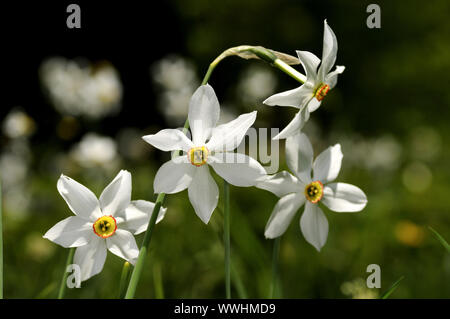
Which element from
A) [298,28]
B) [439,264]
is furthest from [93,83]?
[298,28]

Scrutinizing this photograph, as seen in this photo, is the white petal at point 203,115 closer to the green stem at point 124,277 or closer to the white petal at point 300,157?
the white petal at point 300,157

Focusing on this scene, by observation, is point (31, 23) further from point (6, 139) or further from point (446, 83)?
point (446, 83)

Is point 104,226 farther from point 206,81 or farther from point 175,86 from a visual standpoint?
point 175,86

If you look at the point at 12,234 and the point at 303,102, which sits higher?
the point at 12,234

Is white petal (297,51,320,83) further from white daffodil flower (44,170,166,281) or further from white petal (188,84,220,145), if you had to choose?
white daffodil flower (44,170,166,281)

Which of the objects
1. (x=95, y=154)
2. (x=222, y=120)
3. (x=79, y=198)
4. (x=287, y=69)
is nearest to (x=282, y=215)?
(x=287, y=69)

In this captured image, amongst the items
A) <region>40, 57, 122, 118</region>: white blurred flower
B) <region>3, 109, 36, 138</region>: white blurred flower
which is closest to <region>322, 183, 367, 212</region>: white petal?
<region>3, 109, 36, 138</region>: white blurred flower
